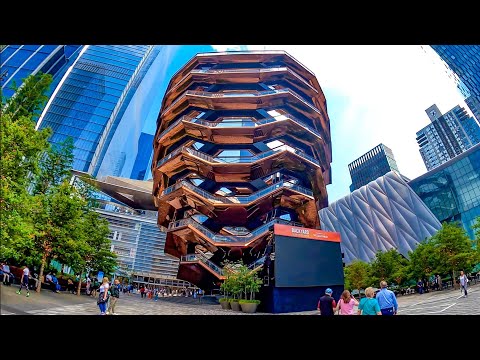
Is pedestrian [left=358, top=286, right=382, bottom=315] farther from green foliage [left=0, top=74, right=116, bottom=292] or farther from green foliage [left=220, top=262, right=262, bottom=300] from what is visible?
green foliage [left=220, top=262, right=262, bottom=300]

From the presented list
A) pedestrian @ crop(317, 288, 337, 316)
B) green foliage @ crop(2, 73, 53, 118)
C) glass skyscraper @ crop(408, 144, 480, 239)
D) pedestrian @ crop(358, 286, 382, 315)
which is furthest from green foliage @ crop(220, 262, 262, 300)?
glass skyscraper @ crop(408, 144, 480, 239)

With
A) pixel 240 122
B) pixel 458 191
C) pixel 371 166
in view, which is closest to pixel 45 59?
pixel 240 122

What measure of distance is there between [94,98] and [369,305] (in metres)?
63.0

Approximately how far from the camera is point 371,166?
48.7 metres

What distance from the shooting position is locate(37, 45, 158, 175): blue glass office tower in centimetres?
4412

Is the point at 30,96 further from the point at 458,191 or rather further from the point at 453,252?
Answer: the point at 458,191

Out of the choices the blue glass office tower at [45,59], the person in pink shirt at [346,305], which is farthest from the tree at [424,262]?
the blue glass office tower at [45,59]

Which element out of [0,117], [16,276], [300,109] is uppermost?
[300,109]

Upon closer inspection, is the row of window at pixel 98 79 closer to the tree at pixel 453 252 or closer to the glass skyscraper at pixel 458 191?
the tree at pixel 453 252

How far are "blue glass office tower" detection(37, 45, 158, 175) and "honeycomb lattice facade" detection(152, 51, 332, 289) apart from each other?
13.4 meters
